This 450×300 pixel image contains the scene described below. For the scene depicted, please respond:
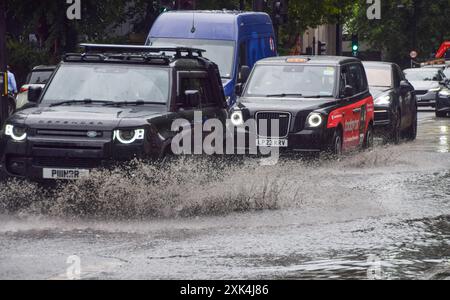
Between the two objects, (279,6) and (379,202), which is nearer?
(379,202)

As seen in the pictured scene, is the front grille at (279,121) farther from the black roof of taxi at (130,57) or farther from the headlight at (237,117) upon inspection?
the black roof of taxi at (130,57)

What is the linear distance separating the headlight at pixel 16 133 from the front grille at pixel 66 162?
0.30 m

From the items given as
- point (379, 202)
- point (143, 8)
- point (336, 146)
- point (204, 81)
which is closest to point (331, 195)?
point (379, 202)

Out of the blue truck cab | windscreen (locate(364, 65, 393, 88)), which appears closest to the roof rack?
the blue truck cab

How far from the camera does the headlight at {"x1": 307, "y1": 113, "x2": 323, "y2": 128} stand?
1988 centimetres

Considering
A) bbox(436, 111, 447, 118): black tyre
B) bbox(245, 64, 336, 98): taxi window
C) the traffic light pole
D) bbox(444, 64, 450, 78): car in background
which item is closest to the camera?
bbox(245, 64, 336, 98): taxi window

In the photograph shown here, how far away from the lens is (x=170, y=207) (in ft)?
43.4

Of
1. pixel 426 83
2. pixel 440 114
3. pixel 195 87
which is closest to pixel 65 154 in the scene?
pixel 195 87

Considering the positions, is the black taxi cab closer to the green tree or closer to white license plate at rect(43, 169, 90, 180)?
white license plate at rect(43, 169, 90, 180)

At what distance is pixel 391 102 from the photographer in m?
25.9

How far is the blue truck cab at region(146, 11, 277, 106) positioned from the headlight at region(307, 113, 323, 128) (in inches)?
165

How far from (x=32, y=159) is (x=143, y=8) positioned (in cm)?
3152

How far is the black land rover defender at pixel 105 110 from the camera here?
515 inches
